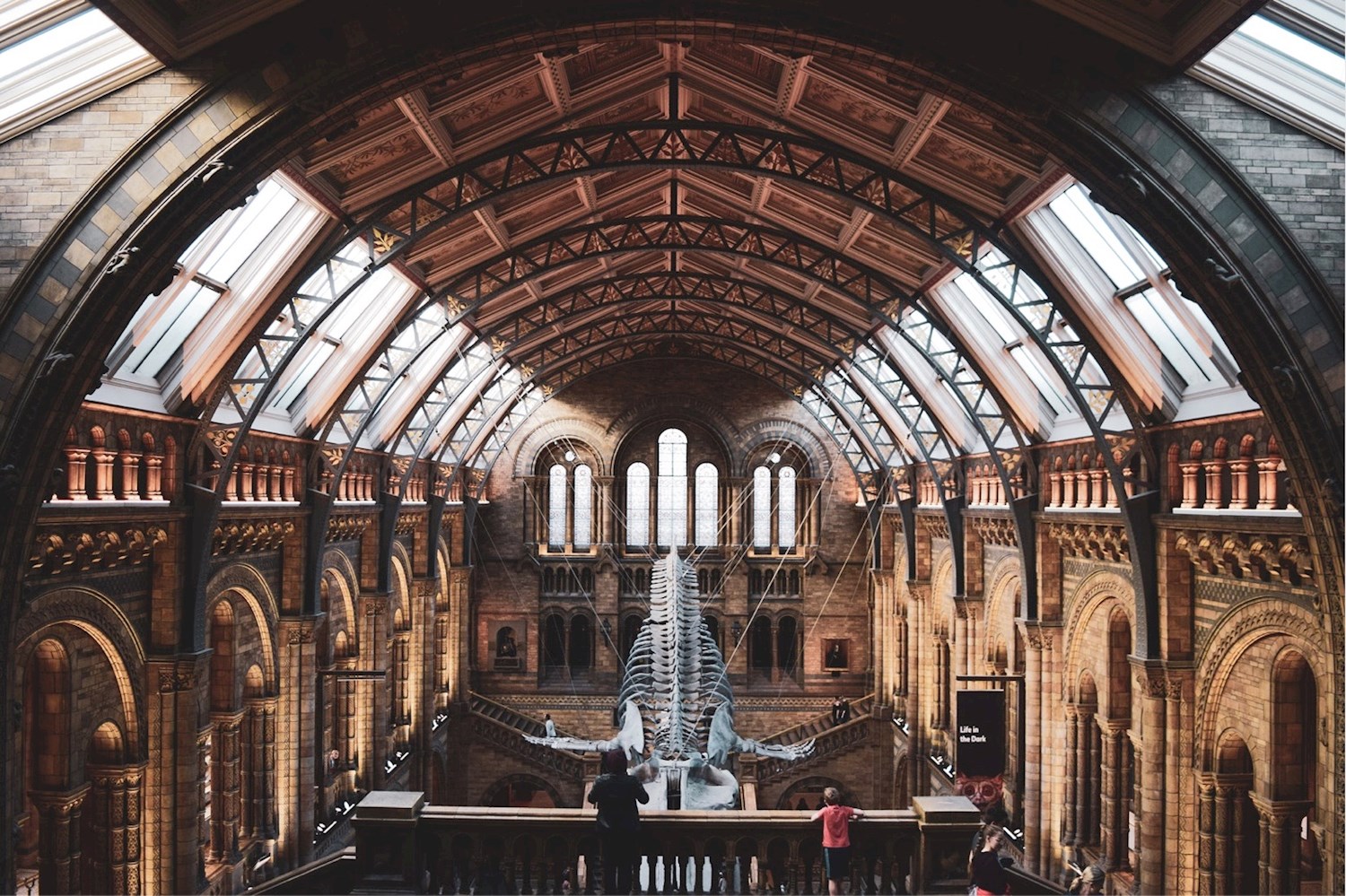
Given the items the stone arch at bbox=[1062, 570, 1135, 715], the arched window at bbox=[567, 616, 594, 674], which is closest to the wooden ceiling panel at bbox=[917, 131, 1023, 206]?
the stone arch at bbox=[1062, 570, 1135, 715]

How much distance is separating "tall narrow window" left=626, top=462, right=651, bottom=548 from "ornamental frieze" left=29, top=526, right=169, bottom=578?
2382 cm

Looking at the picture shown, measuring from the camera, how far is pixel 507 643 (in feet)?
123

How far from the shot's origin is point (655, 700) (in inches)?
941

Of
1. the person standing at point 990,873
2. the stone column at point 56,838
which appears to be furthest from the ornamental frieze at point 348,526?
the person standing at point 990,873

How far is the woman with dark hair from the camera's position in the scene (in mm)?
9438

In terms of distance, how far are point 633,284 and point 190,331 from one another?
1319 cm

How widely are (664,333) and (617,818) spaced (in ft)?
69.7

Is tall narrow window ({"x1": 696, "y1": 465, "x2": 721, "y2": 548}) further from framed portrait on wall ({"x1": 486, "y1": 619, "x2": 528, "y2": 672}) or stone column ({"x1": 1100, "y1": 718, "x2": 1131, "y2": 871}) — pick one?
stone column ({"x1": 1100, "y1": 718, "x2": 1131, "y2": 871})

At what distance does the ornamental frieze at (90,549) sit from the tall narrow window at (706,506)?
24.5 meters

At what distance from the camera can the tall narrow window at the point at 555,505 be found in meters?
37.6

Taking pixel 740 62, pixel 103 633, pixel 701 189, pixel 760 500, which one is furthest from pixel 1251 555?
pixel 760 500

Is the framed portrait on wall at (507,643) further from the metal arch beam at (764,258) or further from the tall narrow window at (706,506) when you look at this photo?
the metal arch beam at (764,258)

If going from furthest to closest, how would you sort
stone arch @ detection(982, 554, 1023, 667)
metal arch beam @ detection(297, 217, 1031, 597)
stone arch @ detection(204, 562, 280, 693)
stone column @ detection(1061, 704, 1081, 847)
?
stone arch @ detection(982, 554, 1023, 667) → stone column @ detection(1061, 704, 1081, 847) → metal arch beam @ detection(297, 217, 1031, 597) → stone arch @ detection(204, 562, 280, 693)

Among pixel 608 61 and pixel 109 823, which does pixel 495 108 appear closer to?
pixel 608 61
